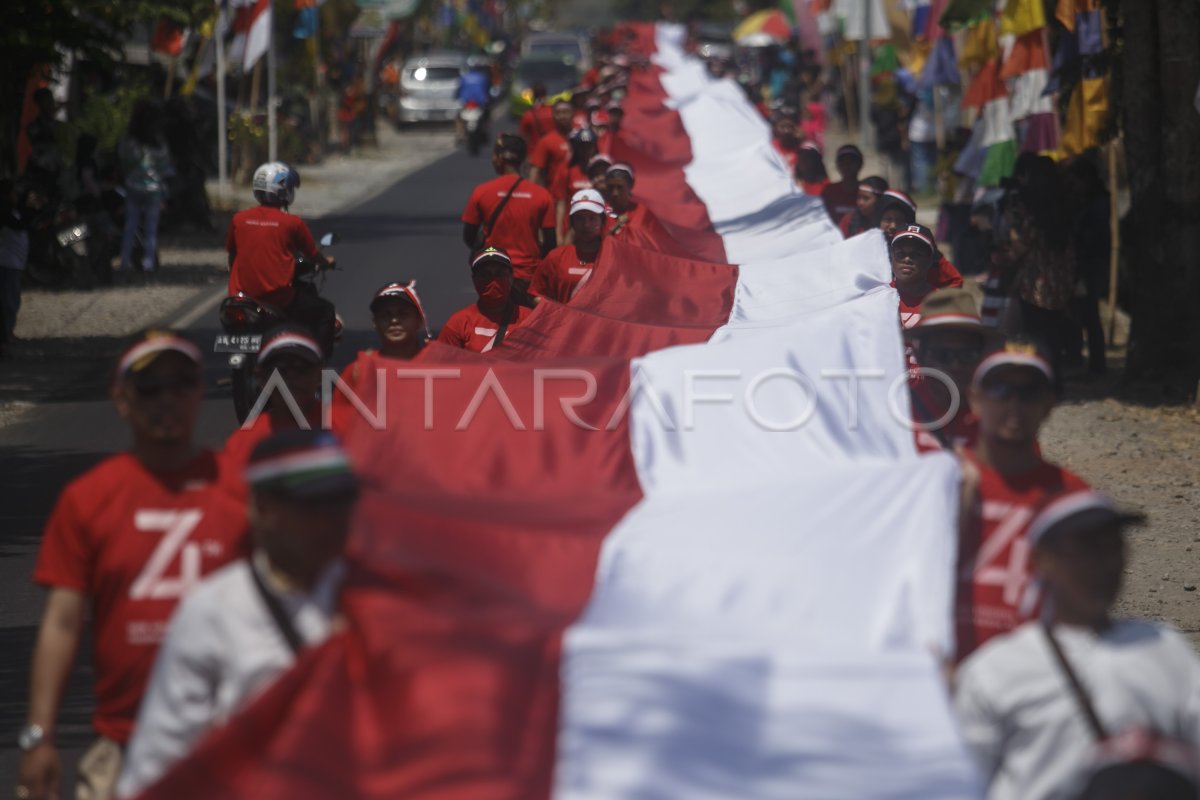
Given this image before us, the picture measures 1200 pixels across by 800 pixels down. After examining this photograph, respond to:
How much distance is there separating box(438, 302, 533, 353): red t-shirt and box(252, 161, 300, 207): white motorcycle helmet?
245 centimetres

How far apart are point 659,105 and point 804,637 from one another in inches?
946

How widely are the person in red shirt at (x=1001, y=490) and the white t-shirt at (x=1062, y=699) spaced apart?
75 centimetres

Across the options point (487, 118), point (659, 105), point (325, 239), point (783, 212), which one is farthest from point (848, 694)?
point (487, 118)

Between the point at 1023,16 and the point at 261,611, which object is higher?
the point at 1023,16

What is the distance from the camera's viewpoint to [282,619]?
15.0 ft

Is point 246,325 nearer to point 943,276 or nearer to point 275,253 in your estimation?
point 275,253

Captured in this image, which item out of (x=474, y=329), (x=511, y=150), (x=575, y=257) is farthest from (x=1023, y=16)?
(x=474, y=329)

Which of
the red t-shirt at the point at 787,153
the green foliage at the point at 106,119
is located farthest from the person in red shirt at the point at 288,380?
the green foliage at the point at 106,119

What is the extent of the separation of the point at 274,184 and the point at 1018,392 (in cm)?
823

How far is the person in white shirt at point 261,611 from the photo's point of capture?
15.0ft

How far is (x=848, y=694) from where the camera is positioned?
5.01 metres

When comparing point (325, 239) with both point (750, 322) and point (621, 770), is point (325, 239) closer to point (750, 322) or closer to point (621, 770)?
point (750, 322)

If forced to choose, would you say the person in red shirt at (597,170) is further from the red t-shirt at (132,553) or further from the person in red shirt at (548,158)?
the red t-shirt at (132,553)

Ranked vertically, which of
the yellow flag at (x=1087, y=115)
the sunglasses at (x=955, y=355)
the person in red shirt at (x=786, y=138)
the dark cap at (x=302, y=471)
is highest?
the person in red shirt at (x=786, y=138)
